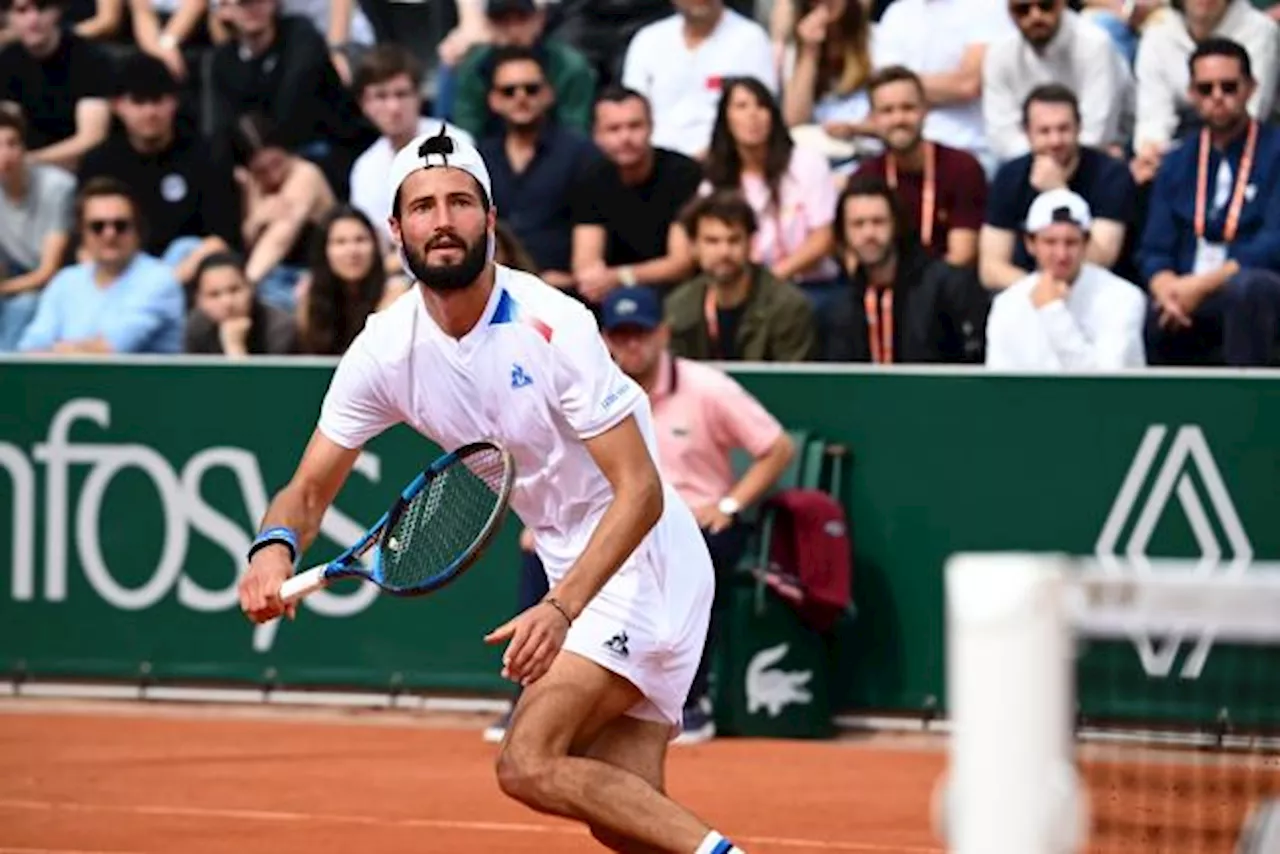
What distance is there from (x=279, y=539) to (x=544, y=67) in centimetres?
656

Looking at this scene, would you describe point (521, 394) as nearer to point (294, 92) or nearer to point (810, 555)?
point (810, 555)

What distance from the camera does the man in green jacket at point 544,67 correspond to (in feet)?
39.8

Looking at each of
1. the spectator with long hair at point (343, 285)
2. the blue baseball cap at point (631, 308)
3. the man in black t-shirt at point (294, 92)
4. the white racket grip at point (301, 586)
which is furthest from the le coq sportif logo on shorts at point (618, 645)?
the man in black t-shirt at point (294, 92)

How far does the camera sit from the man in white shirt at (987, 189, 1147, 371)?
10.4m

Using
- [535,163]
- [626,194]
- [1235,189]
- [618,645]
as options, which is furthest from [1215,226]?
[618,645]

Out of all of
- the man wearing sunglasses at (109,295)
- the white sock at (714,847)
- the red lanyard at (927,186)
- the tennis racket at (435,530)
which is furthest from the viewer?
the man wearing sunglasses at (109,295)

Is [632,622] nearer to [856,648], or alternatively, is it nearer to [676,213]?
[856,648]

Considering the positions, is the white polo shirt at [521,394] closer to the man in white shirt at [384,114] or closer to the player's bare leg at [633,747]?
the player's bare leg at [633,747]

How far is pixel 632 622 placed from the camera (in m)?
5.98

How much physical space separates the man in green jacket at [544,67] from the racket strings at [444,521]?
21.2 ft

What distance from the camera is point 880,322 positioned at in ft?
35.8

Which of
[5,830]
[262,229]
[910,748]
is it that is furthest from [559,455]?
[262,229]

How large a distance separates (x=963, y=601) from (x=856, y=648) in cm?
764

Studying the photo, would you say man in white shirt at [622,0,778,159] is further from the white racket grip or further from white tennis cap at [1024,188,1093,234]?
Result: the white racket grip
